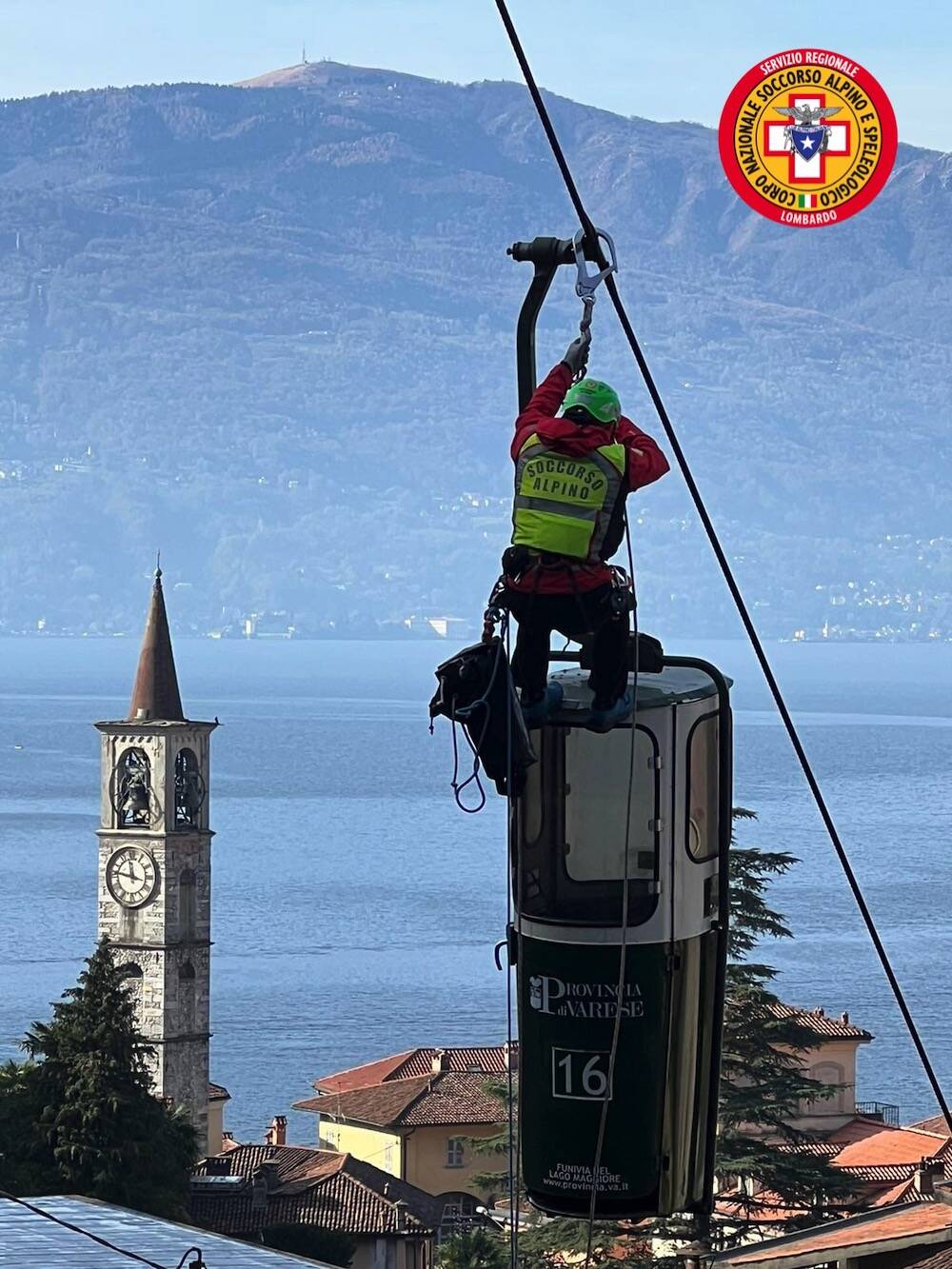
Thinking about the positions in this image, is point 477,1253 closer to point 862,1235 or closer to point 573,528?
point 862,1235

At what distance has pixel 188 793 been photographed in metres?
56.2

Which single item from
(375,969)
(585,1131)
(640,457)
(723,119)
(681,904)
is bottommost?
(375,969)

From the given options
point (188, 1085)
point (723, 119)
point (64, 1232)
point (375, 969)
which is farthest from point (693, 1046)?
point (375, 969)

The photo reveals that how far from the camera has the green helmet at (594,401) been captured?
23.7 ft

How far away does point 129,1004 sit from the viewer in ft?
115

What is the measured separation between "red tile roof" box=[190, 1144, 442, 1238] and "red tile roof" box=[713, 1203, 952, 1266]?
1830cm

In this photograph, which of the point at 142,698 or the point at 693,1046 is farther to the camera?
the point at 142,698

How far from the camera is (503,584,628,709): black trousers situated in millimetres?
7430

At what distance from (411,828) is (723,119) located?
111 meters

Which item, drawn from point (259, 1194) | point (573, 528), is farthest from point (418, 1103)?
point (573, 528)

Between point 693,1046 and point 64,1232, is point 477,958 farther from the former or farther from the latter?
point 693,1046

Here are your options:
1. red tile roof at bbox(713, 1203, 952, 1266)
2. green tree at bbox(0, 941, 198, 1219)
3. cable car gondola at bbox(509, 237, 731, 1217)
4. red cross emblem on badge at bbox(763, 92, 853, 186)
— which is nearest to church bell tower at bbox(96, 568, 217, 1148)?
red cross emblem on badge at bbox(763, 92, 853, 186)

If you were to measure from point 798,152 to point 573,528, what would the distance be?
54.3 meters

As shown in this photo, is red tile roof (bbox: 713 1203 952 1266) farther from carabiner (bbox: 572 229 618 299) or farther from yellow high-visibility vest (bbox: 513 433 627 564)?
carabiner (bbox: 572 229 618 299)
